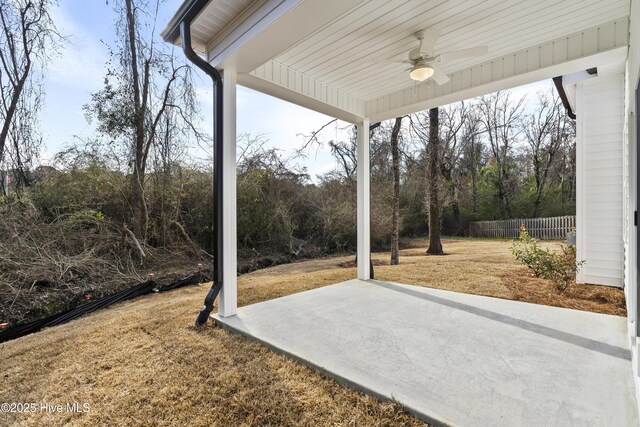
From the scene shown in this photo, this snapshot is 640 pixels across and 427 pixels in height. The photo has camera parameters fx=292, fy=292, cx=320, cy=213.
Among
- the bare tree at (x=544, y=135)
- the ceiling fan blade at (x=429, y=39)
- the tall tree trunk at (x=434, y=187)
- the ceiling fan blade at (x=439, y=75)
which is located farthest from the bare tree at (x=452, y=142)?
the ceiling fan blade at (x=429, y=39)

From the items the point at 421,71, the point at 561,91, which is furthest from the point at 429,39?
the point at 561,91

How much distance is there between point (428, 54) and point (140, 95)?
502cm

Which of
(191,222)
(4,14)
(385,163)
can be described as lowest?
(191,222)

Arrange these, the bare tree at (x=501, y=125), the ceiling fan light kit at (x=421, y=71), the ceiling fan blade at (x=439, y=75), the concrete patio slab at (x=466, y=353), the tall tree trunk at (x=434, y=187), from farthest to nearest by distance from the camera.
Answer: the bare tree at (x=501, y=125) < the tall tree trunk at (x=434, y=187) < the ceiling fan blade at (x=439, y=75) < the ceiling fan light kit at (x=421, y=71) < the concrete patio slab at (x=466, y=353)

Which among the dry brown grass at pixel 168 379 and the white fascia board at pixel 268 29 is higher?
the white fascia board at pixel 268 29

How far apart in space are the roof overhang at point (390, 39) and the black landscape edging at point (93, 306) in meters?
3.23

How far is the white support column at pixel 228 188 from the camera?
2.75 m

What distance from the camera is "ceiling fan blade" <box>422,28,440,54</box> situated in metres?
2.52

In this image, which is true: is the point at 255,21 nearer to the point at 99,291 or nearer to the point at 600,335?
the point at 600,335

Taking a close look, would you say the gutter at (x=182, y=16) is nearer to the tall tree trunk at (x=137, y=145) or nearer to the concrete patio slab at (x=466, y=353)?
the concrete patio slab at (x=466, y=353)

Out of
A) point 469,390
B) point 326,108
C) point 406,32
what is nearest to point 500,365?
point 469,390

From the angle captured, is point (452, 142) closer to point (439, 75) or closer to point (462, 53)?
point (439, 75)

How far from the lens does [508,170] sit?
14.7 meters

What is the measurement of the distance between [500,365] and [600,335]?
1168 mm
